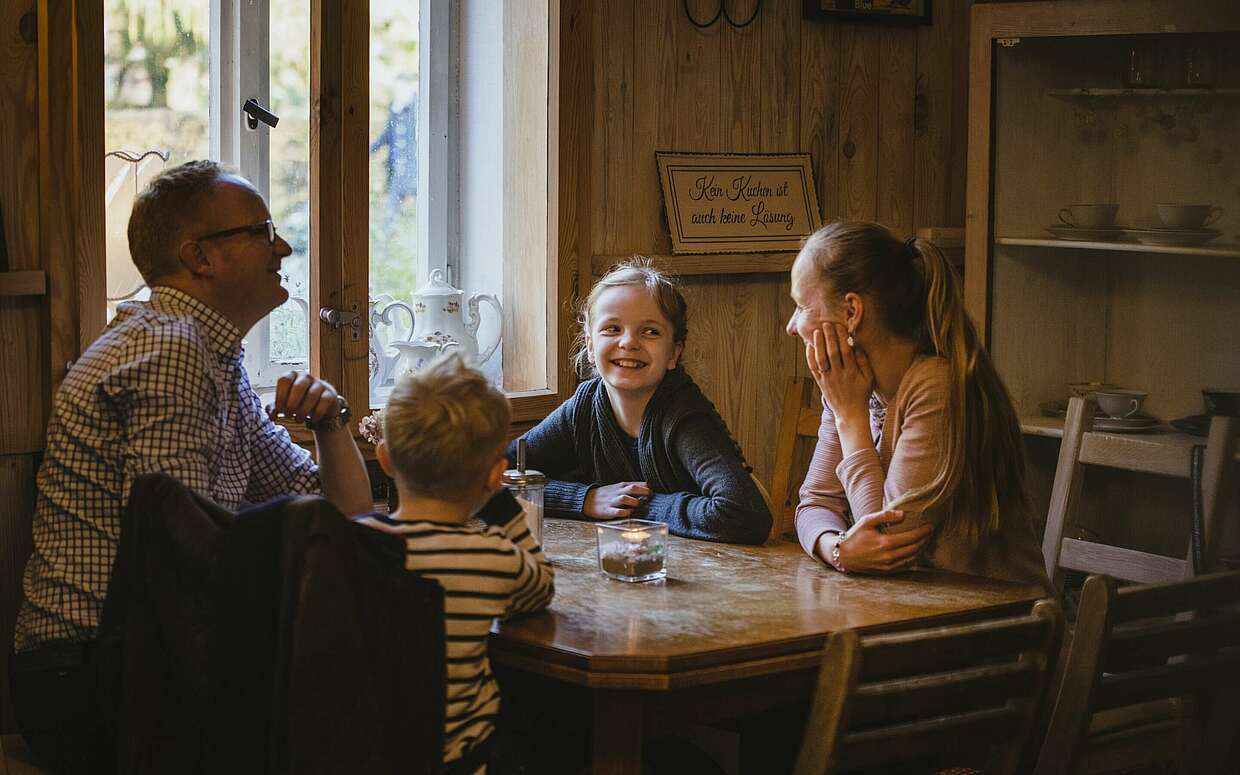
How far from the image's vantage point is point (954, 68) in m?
3.59

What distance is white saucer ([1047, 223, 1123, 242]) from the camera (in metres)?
3.22

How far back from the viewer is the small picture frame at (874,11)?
3.39 m

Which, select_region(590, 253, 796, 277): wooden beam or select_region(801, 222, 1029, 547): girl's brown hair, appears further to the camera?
select_region(590, 253, 796, 277): wooden beam

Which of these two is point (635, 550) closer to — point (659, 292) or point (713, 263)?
point (659, 292)

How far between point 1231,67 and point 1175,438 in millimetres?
880

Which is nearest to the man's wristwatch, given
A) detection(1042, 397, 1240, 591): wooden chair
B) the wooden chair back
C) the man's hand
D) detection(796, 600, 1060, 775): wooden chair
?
the man's hand

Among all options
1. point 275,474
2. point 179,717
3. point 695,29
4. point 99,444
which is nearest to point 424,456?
point 179,717

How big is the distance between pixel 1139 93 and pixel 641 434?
170 cm

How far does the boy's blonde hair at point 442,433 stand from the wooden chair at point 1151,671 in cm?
75

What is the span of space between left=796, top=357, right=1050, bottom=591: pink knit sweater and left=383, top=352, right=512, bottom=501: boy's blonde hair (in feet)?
2.28

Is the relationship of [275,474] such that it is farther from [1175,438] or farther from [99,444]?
[1175,438]

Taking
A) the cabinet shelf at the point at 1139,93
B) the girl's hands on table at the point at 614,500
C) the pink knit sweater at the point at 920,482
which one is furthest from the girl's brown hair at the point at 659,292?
the cabinet shelf at the point at 1139,93

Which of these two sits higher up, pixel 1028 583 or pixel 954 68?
pixel 954 68

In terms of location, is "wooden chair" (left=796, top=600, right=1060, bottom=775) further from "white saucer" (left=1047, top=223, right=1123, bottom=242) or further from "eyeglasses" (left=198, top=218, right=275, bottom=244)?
"white saucer" (left=1047, top=223, right=1123, bottom=242)
